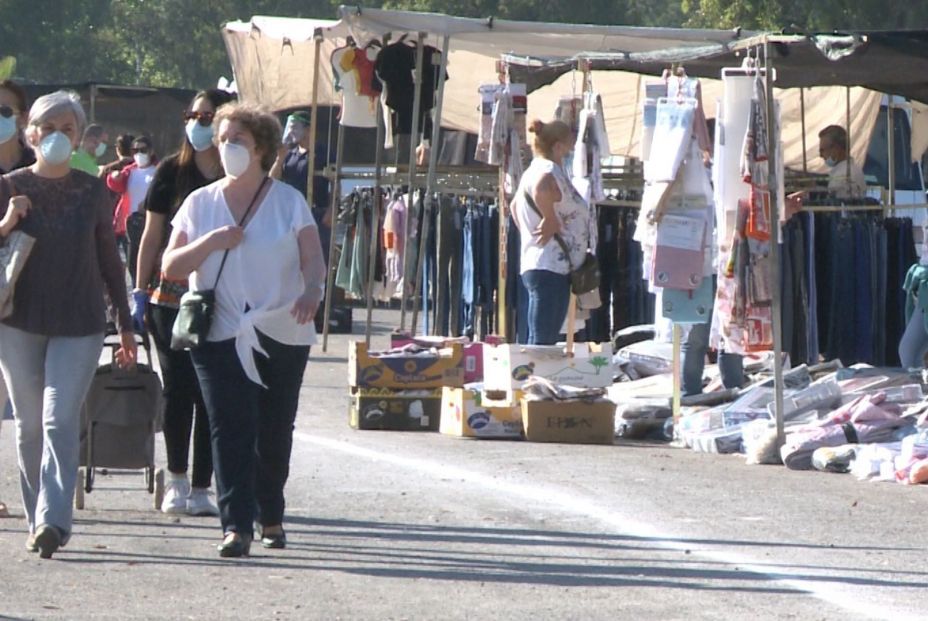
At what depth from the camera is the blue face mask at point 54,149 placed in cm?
778

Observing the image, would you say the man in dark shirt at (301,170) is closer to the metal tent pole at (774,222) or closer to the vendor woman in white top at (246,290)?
the metal tent pole at (774,222)

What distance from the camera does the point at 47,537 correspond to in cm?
752

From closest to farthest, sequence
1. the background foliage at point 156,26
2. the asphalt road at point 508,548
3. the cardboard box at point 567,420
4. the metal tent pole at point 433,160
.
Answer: the asphalt road at point 508,548
the cardboard box at point 567,420
the metal tent pole at point 433,160
the background foliage at point 156,26

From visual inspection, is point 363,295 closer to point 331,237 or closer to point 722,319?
point 331,237

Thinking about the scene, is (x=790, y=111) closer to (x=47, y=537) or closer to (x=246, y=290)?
(x=246, y=290)

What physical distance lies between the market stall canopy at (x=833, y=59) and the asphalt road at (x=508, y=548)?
2.56m

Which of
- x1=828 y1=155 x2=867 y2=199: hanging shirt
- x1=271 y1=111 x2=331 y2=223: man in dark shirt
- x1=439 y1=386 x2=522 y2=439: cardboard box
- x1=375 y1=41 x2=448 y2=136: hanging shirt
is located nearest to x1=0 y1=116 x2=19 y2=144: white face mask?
x1=439 y1=386 x2=522 y2=439: cardboard box

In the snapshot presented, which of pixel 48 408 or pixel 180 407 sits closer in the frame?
pixel 48 408

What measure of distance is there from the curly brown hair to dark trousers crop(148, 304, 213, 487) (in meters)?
1.15

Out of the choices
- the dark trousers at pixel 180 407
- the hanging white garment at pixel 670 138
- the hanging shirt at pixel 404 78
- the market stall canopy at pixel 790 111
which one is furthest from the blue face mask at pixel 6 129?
the market stall canopy at pixel 790 111

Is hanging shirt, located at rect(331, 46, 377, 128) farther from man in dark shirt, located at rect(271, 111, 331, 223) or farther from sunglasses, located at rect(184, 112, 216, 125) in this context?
sunglasses, located at rect(184, 112, 216, 125)

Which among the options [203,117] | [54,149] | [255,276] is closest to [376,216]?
[203,117]

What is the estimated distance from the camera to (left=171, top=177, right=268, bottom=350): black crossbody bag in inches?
296

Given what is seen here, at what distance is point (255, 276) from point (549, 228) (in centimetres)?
550
